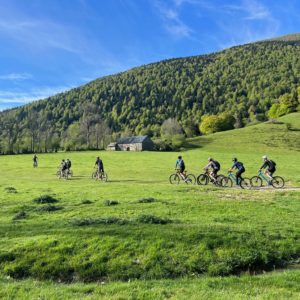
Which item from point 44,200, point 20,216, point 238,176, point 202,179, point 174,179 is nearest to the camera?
point 20,216

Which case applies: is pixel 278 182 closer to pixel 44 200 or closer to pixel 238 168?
pixel 238 168

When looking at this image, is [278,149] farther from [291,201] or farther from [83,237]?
[83,237]

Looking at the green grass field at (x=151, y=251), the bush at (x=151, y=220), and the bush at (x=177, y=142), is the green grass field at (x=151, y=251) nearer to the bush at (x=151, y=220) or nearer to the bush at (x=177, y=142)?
the bush at (x=151, y=220)

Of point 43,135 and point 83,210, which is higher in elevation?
point 43,135

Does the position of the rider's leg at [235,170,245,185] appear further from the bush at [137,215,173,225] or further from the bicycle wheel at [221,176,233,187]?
the bush at [137,215,173,225]

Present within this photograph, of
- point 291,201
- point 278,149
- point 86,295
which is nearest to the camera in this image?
point 86,295

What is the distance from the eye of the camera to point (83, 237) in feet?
40.1

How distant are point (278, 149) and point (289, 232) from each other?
7858 centimetres

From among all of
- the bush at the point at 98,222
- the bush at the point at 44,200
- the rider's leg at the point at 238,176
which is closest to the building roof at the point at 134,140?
the rider's leg at the point at 238,176

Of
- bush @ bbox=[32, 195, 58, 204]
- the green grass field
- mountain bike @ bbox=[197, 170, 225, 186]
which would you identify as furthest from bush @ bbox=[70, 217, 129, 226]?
mountain bike @ bbox=[197, 170, 225, 186]

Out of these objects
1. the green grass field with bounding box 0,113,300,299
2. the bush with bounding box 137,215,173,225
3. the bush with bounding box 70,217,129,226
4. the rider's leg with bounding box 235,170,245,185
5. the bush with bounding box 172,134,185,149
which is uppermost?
the bush with bounding box 172,134,185,149

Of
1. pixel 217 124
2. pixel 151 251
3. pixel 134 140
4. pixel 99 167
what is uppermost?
pixel 217 124

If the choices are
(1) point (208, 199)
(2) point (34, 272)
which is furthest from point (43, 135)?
(2) point (34, 272)

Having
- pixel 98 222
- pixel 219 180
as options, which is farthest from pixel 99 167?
pixel 98 222
